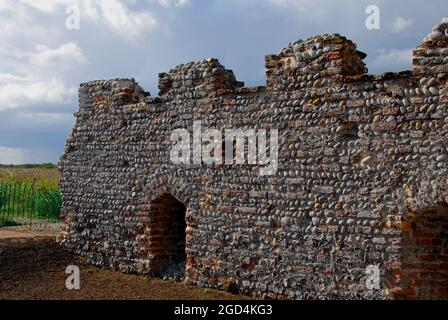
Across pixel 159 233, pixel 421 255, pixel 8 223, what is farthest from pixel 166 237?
pixel 8 223

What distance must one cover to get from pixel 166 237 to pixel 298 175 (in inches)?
141

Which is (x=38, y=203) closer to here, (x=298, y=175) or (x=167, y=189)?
(x=167, y=189)

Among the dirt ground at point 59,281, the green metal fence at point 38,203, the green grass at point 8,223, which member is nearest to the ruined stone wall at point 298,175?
the dirt ground at point 59,281

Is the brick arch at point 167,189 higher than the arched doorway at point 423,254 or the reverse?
higher

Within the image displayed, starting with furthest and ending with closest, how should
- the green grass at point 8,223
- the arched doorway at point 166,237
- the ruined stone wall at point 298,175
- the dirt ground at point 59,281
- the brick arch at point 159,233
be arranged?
the green grass at point 8,223
the arched doorway at point 166,237
the brick arch at point 159,233
the dirt ground at point 59,281
the ruined stone wall at point 298,175

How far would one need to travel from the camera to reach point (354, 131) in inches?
291

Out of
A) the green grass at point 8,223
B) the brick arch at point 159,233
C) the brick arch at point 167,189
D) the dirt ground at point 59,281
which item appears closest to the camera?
the dirt ground at point 59,281

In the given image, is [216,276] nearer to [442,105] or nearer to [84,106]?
[442,105]

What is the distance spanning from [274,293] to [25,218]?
1537 cm

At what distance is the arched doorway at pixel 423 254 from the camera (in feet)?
22.5

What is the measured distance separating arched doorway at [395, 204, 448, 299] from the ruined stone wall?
0.03m

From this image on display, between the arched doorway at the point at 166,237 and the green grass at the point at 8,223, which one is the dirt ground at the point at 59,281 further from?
the green grass at the point at 8,223

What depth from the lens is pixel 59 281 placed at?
1009cm

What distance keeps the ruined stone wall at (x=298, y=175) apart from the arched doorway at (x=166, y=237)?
2.3 inches
